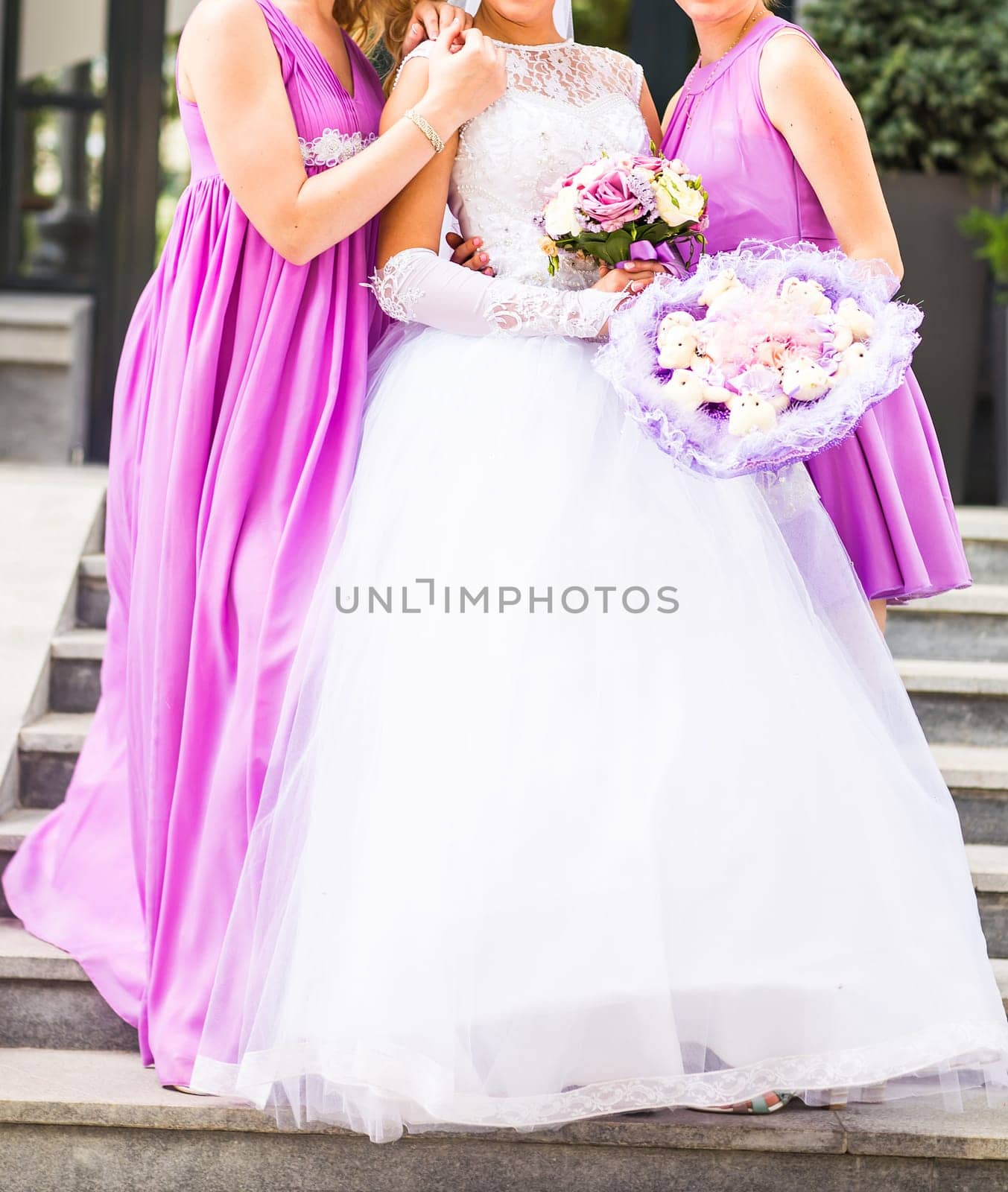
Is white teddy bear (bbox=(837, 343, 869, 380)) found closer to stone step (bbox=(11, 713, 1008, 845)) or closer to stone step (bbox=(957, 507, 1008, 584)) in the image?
stone step (bbox=(11, 713, 1008, 845))

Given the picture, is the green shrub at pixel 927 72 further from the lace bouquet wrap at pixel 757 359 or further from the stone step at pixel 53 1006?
the stone step at pixel 53 1006

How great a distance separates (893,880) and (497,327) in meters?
1.20

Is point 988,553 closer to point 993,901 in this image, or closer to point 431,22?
point 993,901

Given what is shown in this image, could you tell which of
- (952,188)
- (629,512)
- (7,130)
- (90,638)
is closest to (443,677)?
(629,512)

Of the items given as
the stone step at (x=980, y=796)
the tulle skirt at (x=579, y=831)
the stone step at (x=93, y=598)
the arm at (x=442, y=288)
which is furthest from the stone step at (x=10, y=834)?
the stone step at (x=980, y=796)

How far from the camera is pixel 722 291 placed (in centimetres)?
208

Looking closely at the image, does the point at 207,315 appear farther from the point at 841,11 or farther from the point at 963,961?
the point at 841,11

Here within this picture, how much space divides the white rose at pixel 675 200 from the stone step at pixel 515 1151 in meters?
1.60

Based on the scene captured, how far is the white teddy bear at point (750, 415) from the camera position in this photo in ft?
6.44

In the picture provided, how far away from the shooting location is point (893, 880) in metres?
2.03

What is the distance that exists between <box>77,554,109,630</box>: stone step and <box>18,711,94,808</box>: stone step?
49 centimetres

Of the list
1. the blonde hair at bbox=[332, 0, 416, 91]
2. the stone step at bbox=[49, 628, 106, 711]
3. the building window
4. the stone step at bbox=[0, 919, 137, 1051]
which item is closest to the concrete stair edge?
the stone step at bbox=[0, 919, 137, 1051]

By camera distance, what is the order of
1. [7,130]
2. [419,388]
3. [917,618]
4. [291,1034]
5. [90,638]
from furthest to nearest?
[7,130]
[917,618]
[90,638]
[419,388]
[291,1034]

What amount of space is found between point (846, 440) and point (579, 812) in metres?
0.98
